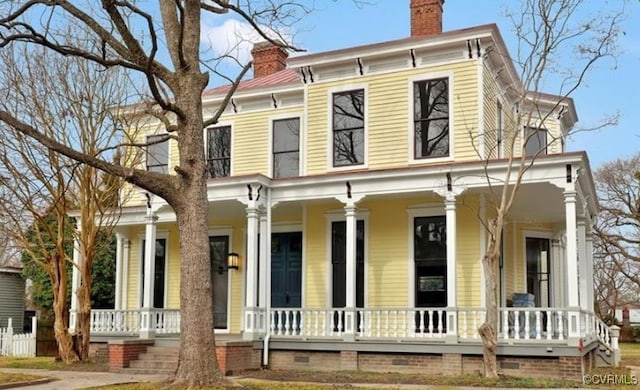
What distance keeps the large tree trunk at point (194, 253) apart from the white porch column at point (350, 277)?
4.90 metres

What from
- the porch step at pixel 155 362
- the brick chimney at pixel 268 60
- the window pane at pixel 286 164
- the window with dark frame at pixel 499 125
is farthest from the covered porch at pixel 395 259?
the brick chimney at pixel 268 60

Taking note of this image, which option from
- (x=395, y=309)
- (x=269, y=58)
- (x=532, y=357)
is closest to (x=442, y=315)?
(x=395, y=309)

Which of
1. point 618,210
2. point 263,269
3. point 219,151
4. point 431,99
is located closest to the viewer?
point 263,269

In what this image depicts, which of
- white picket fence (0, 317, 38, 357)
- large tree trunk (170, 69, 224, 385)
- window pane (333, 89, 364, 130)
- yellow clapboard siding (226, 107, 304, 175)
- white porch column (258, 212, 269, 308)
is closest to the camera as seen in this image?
large tree trunk (170, 69, 224, 385)

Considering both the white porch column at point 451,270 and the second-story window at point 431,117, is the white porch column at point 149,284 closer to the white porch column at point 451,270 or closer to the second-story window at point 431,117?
the second-story window at point 431,117

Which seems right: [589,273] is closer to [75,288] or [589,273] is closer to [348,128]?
[348,128]

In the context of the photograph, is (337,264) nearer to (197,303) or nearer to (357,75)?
(357,75)

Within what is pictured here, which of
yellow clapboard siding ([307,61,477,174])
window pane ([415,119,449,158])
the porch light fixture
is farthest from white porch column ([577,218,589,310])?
the porch light fixture

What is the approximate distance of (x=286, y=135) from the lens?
1917cm

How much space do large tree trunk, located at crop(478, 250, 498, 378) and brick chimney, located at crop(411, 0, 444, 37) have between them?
7.44 m

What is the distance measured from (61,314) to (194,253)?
9151mm

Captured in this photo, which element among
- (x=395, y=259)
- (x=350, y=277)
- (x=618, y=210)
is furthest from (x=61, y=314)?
(x=618, y=210)

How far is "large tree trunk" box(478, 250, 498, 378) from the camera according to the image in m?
13.2

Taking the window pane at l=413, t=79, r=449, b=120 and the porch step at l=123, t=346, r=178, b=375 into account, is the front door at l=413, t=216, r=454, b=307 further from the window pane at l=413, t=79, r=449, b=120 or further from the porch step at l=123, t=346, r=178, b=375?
the porch step at l=123, t=346, r=178, b=375
